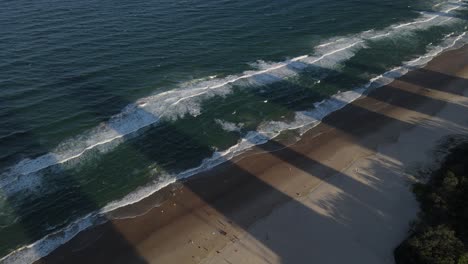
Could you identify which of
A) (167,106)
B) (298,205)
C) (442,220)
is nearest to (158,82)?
(167,106)

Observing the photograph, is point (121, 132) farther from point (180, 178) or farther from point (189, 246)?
point (189, 246)

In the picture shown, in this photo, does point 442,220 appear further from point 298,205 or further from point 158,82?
point 158,82

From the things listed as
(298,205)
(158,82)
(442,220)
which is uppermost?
(158,82)

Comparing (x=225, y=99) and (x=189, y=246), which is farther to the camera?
(x=225, y=99)

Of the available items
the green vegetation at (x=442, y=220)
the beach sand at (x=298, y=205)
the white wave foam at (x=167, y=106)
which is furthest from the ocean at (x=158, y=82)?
the green vegetation at (x=442, y=220)

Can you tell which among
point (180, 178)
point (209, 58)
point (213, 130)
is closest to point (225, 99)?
point (213, 130)

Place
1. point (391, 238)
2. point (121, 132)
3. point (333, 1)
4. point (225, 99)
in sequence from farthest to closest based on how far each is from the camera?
point (333, 1) → point (225, 99) → point (121, 132) → point (391, 238)
